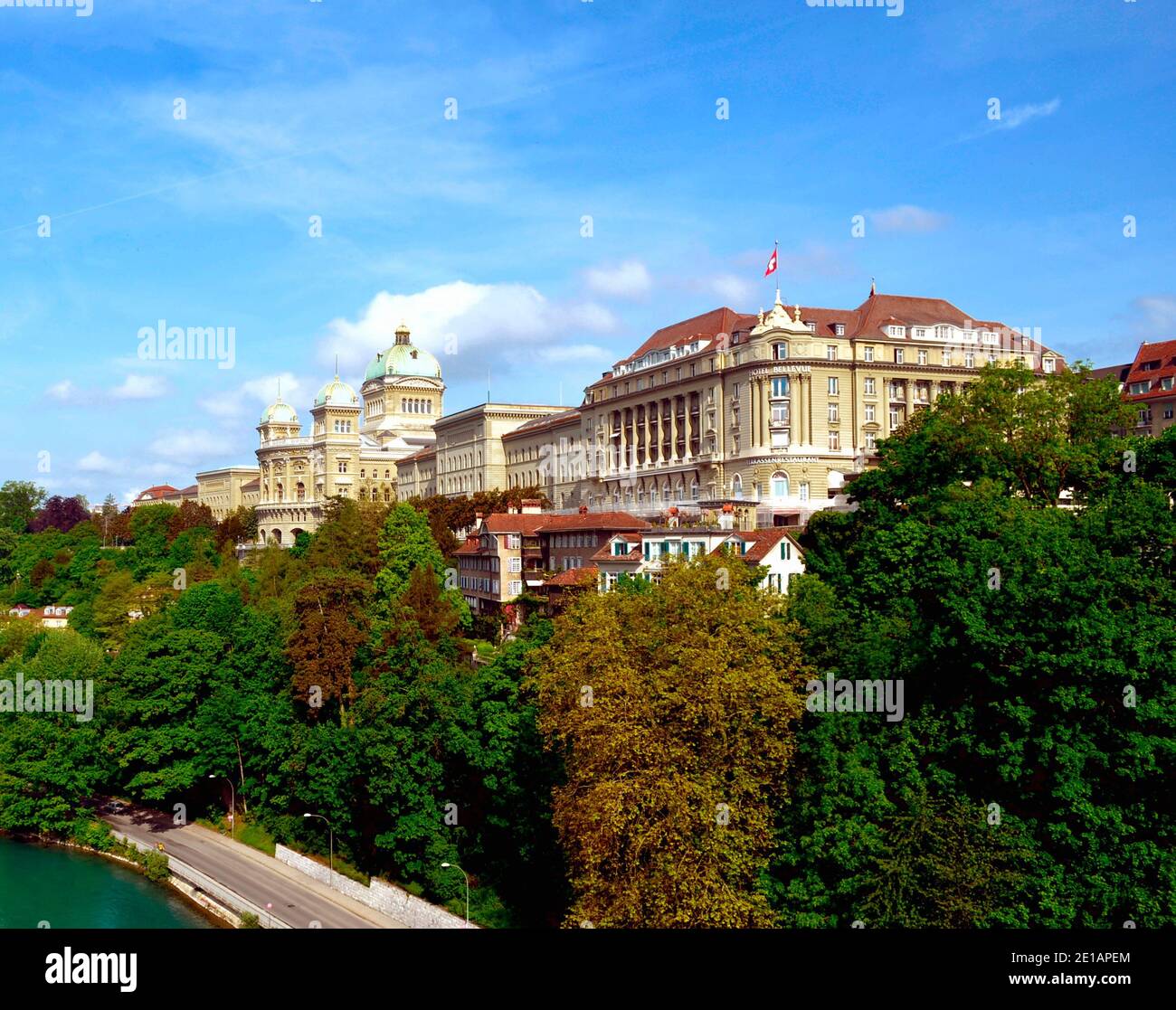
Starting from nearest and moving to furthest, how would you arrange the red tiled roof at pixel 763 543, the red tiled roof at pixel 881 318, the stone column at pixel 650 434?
the red tiled roof at pixel 763 543
the red tiled roof at pixel 881 318
the stone column at pixel 650 434

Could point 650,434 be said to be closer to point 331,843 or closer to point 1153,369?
point 1153,369

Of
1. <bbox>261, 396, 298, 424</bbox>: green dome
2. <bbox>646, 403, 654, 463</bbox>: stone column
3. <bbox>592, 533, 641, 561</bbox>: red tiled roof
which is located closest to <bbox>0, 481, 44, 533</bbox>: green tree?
<bbox>261, 396, 298, 424</bbox>: green dome

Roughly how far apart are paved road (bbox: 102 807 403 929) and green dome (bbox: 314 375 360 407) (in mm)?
109308

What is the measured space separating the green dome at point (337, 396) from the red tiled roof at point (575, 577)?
103m

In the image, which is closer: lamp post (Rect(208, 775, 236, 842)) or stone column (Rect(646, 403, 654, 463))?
lamp post (Rect(208, 775, 236, 842))

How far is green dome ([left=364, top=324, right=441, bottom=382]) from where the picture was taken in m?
166

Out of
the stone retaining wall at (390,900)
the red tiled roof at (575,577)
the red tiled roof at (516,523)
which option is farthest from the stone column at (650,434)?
the stone retaining wall at (390,900)

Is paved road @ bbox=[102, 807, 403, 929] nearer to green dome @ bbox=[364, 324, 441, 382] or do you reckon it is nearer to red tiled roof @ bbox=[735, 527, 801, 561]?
red tiled roof @ bbox=[735, 527, 801, 561]

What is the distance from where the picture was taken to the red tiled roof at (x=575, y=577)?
42181 millimetres

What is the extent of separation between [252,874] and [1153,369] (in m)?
76.7

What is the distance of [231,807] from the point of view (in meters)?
48.9

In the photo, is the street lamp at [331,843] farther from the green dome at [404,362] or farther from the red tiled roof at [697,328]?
the green dome at [404,362]
